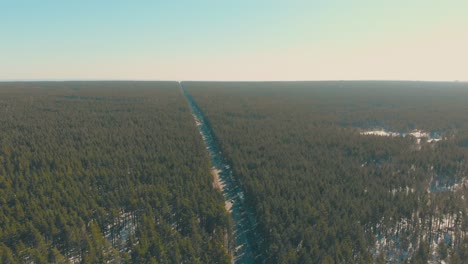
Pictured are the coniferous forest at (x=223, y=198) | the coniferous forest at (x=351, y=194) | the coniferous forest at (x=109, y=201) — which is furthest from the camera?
the coniferous forest at (x=351, y=194)

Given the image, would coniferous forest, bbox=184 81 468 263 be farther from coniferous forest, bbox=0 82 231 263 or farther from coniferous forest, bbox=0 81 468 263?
coniferous forest, bbox=0 82 231 263

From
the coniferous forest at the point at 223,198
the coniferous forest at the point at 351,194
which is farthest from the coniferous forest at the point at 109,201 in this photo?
the coniferous forest at the point at 351,194

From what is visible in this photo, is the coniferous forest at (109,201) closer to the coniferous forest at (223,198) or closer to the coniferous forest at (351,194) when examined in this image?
the coniferous forest at (223,198)

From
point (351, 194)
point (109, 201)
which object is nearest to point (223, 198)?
point (109, 201)

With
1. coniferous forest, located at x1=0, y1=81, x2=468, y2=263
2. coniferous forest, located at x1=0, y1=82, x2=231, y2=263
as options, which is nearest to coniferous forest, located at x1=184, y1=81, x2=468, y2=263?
coniferous forest, located at x1=0, y1=81, x2=468, y2=263

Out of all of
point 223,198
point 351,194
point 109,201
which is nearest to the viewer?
point 109,201

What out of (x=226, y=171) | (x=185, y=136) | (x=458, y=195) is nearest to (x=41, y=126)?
(x=185, y=136)

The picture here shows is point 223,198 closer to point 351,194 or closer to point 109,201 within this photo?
point 109,201

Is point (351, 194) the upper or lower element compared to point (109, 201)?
lower

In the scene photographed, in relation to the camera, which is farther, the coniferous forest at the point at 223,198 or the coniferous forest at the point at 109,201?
the coniferous forest at the point at 223,198
